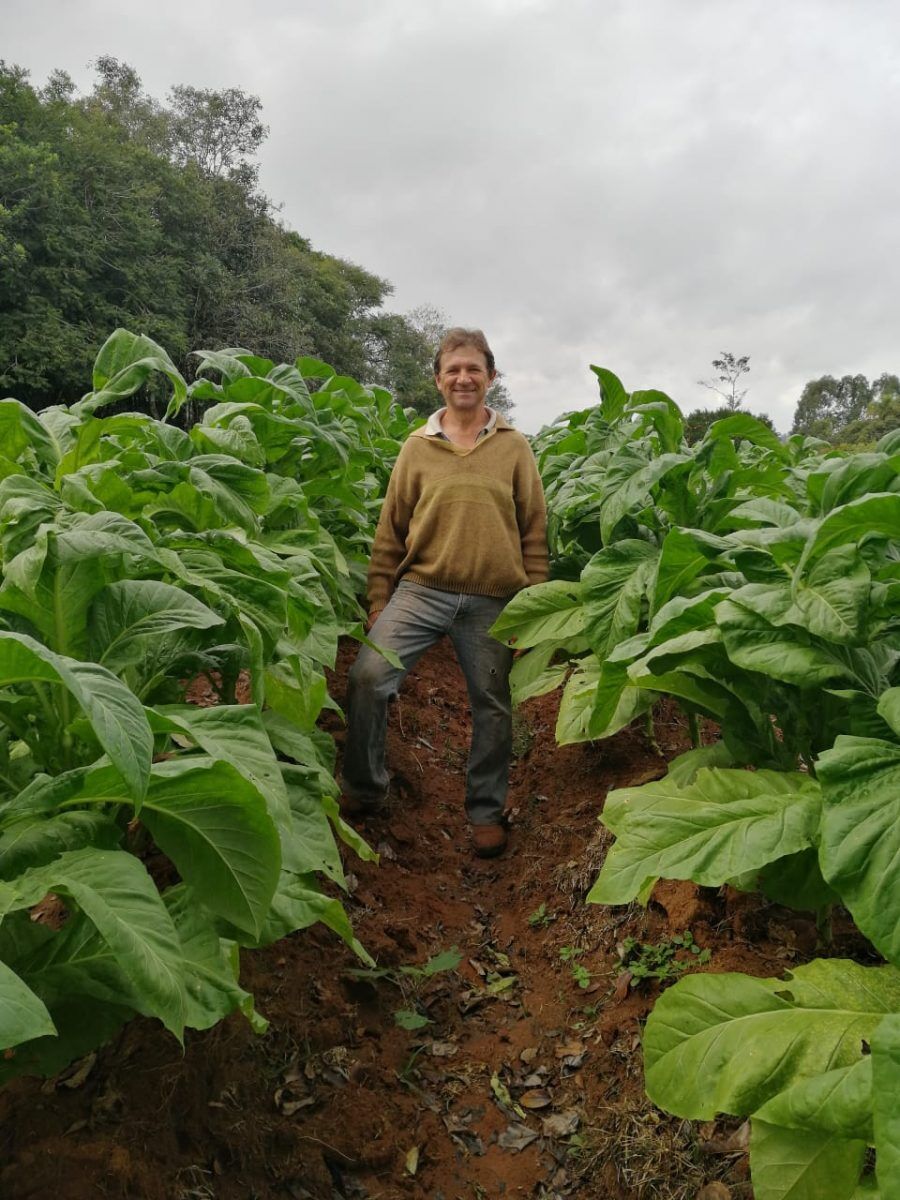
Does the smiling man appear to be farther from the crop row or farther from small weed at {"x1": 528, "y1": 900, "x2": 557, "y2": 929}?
the crop row

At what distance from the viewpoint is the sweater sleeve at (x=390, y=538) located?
13.1 ft

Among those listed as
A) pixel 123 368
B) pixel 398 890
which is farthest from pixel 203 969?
pixel 398 890

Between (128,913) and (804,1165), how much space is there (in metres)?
1.18

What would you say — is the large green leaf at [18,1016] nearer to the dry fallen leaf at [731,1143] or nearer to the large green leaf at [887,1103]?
the large green leaf at [887,1103]

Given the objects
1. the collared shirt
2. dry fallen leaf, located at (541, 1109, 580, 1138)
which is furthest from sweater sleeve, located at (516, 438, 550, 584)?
dry fallen leaf, located at (541, 1109, 580, 1138)

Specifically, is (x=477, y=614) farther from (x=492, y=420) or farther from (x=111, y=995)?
(x=111, y=995)

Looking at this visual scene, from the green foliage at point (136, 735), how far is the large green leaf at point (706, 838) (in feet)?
1.98

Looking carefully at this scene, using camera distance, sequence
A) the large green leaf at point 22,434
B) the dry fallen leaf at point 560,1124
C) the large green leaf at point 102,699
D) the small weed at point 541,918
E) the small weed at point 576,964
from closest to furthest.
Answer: the large green leaf at point 102,699, the large green leaf at point 22,434, the dry fallen leaf at point 560,1124, the small weed at point 576,964, the small weed at point 541,918

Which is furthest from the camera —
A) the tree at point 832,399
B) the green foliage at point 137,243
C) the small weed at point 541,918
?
the tree at point 832,399

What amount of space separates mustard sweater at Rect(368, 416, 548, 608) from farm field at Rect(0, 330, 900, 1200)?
844 mm

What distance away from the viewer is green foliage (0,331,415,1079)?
115cm

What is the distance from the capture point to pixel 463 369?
388 centimetres

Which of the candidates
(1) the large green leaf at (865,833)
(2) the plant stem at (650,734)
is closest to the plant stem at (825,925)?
(1) the large green leaf at (865,833)

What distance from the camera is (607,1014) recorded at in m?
2.38
